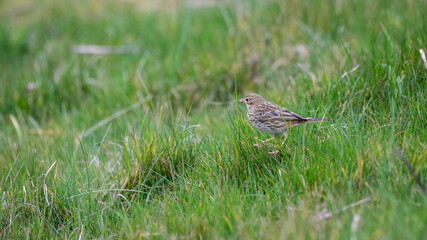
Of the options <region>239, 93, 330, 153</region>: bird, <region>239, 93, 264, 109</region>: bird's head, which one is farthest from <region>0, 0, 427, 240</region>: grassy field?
<region>239, 93, 264, 109</region>: bird's head

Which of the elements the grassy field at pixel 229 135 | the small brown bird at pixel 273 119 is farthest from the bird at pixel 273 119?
the grassy field at pixel 229 135

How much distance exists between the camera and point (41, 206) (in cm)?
430

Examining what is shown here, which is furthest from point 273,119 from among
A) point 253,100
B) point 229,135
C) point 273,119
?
point 253,100

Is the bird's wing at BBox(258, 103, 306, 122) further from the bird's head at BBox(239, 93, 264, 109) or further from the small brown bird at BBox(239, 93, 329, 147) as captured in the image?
the bird's head at BBox(239, 93, 264, 109)

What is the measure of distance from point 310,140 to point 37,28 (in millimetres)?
7726

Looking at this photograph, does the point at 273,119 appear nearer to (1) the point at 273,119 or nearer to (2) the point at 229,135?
(1) the point at 273,119

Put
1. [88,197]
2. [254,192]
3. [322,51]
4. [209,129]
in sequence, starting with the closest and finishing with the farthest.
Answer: [254,192] → [88,197] → [209,129] → [322,51]

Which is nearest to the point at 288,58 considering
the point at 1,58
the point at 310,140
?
the point at 310,140

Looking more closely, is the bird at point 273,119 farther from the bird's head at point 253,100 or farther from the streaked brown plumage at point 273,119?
the bird's head at point 253,100

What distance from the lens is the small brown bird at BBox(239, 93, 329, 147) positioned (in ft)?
14.0

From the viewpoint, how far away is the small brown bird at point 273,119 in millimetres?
4258

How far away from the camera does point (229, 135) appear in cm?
427

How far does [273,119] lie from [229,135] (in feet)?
1.68

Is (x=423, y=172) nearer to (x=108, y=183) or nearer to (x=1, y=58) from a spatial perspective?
(x=108, y=183)
